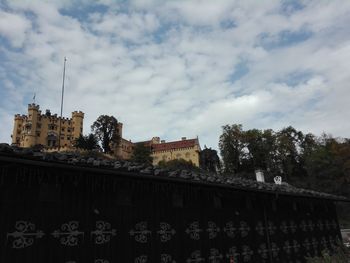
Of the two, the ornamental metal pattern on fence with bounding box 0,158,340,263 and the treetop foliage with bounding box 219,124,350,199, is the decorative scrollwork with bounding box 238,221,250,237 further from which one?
the treetop foliage with bounding box 219,124,350,199

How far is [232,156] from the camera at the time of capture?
66062 millimetres

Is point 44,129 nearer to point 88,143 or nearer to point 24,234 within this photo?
point 88,143

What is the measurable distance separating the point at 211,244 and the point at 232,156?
185ft

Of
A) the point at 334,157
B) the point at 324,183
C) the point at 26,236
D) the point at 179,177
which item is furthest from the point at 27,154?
the point at 334,157

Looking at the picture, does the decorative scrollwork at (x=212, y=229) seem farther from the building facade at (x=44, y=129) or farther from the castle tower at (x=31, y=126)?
the castle tower at (x=31, y=126)

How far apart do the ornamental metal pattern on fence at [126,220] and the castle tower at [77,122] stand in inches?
3212

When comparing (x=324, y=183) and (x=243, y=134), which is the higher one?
(x=243, y=134)

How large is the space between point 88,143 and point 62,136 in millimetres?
19142

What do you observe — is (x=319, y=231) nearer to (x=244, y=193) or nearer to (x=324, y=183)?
(x=244, y=193)

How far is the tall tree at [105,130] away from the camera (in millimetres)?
75688

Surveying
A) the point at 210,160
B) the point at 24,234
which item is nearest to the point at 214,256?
the point at 24,234

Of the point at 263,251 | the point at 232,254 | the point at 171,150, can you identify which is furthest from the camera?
the point at 171,150

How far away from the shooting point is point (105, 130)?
3002 inches

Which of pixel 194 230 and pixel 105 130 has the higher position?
pixel 105 130
